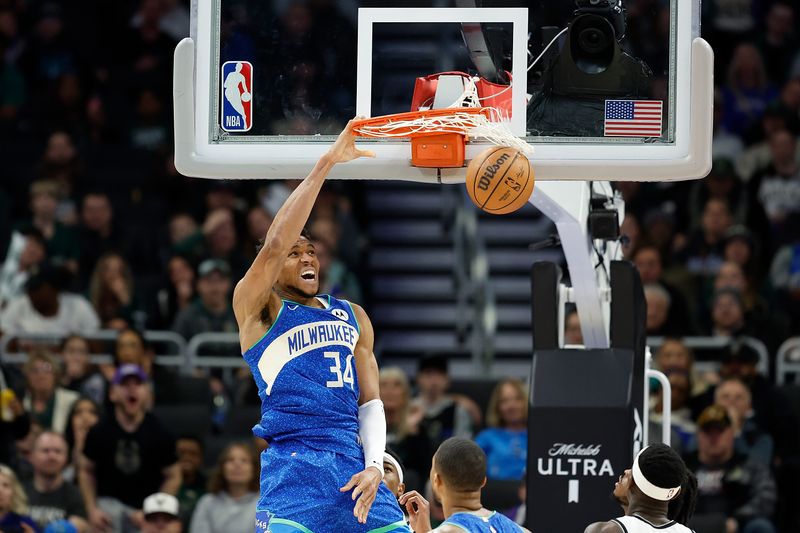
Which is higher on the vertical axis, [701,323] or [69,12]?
[69,12]

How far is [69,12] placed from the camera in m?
16.8

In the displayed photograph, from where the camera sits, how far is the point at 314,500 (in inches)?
252

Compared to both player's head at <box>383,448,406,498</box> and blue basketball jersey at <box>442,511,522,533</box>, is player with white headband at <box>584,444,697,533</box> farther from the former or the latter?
player's head at <box>383,448,406,498</box>

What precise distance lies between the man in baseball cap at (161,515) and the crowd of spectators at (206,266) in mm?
18

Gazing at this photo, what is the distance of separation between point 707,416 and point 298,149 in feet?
Result: 16.0

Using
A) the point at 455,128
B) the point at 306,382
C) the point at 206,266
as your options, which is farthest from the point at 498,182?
the point at 206,266

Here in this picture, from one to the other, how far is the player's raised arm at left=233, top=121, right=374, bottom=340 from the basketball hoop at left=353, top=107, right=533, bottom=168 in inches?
11.5

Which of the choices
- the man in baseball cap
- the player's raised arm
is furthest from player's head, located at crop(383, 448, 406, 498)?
the man in baseball cap

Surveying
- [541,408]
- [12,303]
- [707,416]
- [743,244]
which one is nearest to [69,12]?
[12,303]

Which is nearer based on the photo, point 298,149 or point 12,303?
point 298,149

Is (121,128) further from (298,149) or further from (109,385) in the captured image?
(298,149)

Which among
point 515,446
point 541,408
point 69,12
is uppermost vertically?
point 69,12

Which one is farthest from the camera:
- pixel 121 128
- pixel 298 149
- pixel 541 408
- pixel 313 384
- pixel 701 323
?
pixel 121 128

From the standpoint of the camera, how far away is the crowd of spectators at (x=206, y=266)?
10.9 m
